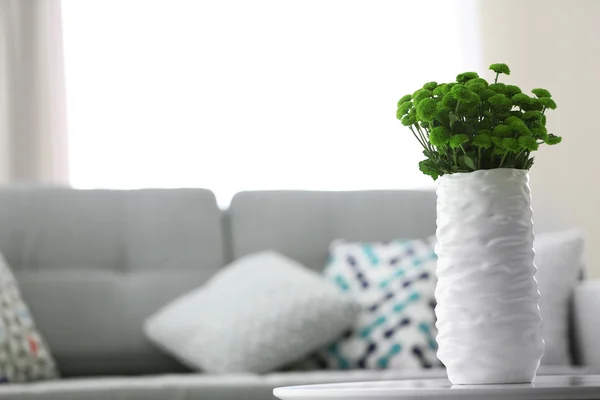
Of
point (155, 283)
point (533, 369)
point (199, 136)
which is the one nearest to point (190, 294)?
point (155, 283)

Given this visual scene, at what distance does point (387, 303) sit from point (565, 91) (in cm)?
143

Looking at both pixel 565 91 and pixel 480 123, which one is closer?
pixel 480 123

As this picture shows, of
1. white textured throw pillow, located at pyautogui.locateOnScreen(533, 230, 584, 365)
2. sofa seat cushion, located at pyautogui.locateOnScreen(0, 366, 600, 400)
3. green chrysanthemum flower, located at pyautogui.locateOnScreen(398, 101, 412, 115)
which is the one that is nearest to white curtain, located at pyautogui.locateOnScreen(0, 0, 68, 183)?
sofa seat cushion, located at pyautogui.locateOnScreen(0, 366, 600, 400)

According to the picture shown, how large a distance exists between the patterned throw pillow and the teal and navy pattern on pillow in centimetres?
72

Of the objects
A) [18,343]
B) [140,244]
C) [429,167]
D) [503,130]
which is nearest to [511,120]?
[503,130]

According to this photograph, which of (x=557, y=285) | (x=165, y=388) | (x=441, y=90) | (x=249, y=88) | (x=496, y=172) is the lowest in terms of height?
(x=165, y=388)

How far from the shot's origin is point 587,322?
217 cm

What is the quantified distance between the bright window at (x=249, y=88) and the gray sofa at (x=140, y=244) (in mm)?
875

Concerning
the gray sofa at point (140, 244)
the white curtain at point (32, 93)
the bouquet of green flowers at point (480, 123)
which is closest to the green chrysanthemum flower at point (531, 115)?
the bouquet of green flowers at point (480, 123)

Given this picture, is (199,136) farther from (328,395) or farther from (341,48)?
(328,395)

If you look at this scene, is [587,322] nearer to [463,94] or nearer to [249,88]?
[463,94]

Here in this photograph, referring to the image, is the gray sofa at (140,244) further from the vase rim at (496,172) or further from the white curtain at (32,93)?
the vase rim at (496,172)

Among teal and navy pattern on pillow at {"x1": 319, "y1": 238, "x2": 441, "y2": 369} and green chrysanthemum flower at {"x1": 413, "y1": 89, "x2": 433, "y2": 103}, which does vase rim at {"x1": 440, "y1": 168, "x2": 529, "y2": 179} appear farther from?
teal and navy pattern on pillow at {"x1": 319, "y1": 238, "x2": 441, "y2": 369}

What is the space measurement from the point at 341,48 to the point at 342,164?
0.50 meters
